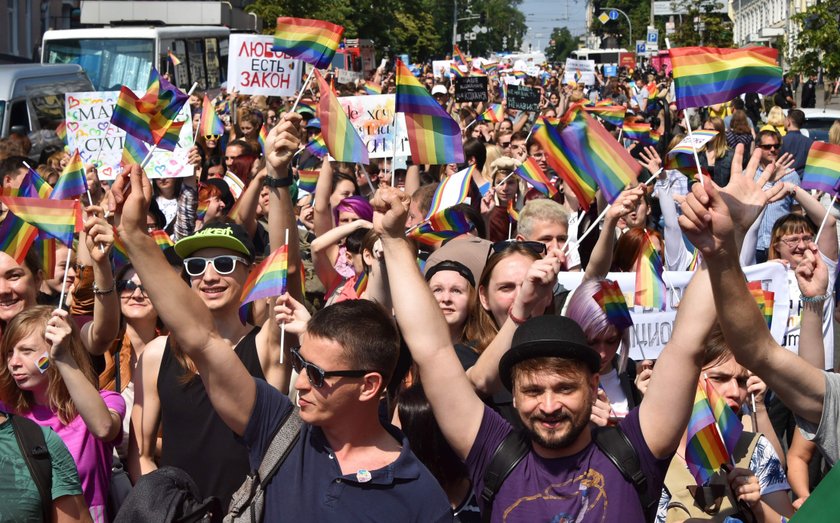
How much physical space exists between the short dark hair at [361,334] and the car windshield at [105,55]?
19167 mm

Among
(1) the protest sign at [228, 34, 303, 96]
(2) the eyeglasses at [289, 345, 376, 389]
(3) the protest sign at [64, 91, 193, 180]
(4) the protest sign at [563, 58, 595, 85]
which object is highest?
(4) the protest sign at [563, 58, 595, 85]

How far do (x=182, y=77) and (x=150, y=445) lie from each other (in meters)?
20.4

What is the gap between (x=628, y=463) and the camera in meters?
3.24

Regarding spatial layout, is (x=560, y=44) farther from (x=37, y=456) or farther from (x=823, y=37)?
(x=37, y=456)

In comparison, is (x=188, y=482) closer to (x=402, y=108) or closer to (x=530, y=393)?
(x=530, y=393)

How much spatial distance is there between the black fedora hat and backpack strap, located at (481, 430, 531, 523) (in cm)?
17

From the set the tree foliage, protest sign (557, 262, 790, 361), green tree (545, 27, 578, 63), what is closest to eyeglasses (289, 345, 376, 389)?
protest sign (557, 262, 790, 361)

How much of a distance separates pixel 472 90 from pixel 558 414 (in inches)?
507

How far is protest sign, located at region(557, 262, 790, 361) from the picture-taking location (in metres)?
5.15

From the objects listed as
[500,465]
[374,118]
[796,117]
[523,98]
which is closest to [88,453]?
[500,465]

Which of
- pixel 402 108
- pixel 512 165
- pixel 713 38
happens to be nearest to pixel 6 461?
pixel 402 108

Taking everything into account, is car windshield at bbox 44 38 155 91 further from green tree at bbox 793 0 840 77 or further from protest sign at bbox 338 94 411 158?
protest sign at bbox 338 94 411 158

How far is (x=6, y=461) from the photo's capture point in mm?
3695

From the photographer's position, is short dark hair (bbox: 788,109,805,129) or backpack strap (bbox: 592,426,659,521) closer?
backpack strap (bbox: 592,426,659,521)
